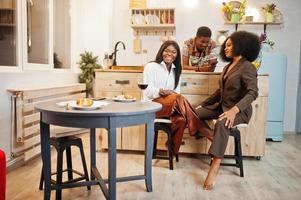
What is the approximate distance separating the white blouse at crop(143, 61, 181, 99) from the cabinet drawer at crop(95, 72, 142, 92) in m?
0.34

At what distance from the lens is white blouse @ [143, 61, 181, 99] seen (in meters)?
2.97

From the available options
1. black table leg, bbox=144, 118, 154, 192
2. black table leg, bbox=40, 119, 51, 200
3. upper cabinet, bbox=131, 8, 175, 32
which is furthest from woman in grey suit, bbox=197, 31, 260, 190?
upper cabinet, bbox=131, 8, 175, 32

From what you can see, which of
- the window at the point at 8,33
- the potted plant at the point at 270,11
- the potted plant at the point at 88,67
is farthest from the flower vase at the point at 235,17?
the window at the point at 8,33

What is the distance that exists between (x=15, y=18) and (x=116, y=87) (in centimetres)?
126

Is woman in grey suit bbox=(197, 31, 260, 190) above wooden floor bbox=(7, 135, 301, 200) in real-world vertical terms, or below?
above

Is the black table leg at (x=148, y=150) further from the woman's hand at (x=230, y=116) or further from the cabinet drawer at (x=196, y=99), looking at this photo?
the cabinet drawer at (x=196, y=99)

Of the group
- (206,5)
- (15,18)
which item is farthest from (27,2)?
(206,5)

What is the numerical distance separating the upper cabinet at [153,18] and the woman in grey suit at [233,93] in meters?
1.94

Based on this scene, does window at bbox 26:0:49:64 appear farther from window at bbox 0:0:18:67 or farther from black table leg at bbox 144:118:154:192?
black table leg at bbox 144:118:154:192

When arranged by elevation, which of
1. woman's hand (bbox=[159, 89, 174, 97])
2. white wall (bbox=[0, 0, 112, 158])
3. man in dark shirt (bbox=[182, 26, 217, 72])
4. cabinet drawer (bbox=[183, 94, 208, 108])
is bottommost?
cabinet drawer (bbox=[183, 94, 208, 108])

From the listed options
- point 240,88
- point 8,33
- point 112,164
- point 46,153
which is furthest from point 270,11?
point 46,153

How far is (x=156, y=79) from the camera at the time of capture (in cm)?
304

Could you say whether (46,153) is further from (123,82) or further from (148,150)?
(123,82)

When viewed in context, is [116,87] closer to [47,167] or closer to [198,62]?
[198,62]
